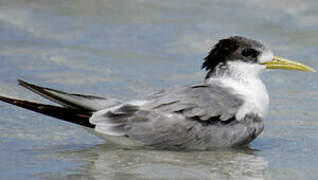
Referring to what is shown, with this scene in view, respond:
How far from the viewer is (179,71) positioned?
9.84 metres

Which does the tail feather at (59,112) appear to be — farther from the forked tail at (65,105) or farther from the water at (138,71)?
the water at (138,71)

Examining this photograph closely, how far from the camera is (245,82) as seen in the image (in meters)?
7.44

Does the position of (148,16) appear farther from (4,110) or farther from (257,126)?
(257,126)

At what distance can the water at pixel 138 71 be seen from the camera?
6324 mm

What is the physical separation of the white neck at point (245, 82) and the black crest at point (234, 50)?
56 millimetres

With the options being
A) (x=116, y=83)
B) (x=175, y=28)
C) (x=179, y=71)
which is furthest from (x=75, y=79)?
(x=175, y=28)

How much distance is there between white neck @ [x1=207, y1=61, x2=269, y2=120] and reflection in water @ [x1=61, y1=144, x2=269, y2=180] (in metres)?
0.47

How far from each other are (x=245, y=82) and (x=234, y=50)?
0.99 ft

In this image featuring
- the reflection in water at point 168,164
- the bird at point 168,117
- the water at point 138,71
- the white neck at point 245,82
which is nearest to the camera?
the reflection in water at point 168,164

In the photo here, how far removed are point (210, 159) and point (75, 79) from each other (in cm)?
311

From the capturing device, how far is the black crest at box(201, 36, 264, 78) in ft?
24.4

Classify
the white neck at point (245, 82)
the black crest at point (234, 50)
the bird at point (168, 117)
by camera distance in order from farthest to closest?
the black crest at point (234, 50) → the white neck at point (245, 82) → the bird at point (168, 117)

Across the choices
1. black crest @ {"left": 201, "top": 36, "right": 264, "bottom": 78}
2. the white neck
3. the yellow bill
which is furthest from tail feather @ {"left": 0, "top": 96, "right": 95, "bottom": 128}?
the yellow bill

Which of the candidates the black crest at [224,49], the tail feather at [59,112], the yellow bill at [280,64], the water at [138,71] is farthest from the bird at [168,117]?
the yellow bill at [280,64]
